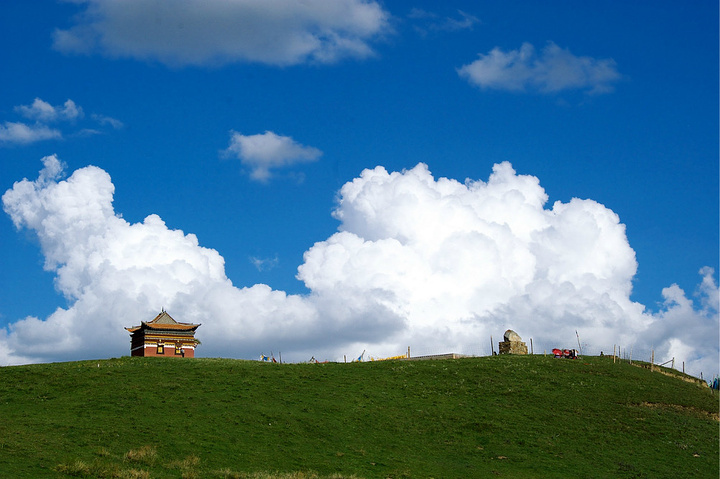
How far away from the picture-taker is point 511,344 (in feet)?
303

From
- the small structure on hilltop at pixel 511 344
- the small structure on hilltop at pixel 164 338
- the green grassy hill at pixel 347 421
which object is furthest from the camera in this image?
the small structure on hilltop at pixel 511 344

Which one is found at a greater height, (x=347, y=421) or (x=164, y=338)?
(x=164, y=338)

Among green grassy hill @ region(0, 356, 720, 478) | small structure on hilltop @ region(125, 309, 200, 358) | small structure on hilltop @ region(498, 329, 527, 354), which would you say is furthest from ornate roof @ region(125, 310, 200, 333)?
small structure on hilltop @ region(498, 329, 527, 354)

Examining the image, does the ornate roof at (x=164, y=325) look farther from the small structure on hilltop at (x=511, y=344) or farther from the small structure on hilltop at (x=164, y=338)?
the small structure on hilltop at (x=511, y=344)

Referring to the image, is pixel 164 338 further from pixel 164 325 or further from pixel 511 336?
pixel 511 336

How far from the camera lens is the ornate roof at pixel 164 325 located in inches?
3423

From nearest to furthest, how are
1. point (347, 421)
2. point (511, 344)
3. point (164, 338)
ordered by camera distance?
point (347, 421), point (164, 338), point (511, 344)

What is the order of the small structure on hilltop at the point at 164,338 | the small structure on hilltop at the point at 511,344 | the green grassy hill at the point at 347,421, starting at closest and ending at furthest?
1. the green grassy hill at the point at 347,421
2. the small structure on hilltop at the point at 164,338
3. the small structure on hilltop at the point at 511,344

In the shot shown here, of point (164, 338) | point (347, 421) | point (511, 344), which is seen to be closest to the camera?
point (347, 421)

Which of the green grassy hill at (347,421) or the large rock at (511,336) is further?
the large rock at (511,336)

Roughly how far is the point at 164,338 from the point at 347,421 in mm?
39508

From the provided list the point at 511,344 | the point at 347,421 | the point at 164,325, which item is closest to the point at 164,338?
the point at 164,325

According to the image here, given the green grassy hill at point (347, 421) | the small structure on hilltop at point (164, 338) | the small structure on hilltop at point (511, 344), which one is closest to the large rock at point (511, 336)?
the small structure on hilltop at point (511, 344)

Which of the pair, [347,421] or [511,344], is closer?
[347,421]
